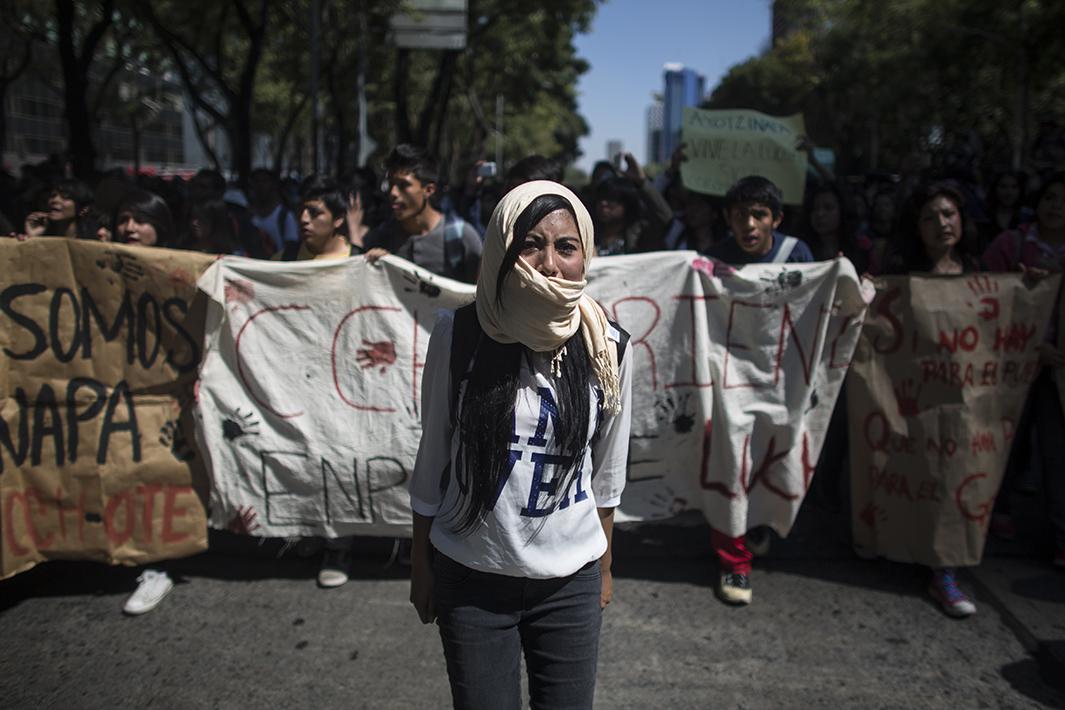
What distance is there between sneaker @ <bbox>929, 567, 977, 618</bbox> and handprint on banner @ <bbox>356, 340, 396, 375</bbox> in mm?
2493

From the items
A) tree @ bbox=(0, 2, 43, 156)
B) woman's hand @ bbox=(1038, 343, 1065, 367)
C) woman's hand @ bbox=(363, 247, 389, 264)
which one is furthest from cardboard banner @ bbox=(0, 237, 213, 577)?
tree @ bbox=(0, 2, 43, 156)

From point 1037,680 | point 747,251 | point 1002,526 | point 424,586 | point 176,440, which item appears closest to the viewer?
point 424,586

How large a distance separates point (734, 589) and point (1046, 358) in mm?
1706

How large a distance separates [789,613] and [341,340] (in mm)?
2189

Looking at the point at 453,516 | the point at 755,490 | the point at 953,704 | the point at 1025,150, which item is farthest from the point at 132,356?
the point at 1025,150

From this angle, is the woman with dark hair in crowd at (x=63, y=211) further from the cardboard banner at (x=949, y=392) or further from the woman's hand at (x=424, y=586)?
the cardboard banner at (x=949, y=392)

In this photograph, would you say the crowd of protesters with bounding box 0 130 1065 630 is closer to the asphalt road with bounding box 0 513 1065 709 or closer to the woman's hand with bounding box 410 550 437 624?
the asphalt road with bounding box 0 513 1065 709

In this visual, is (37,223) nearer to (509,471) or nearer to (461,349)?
(461,349)

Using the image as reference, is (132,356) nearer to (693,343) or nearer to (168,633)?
(168,633)

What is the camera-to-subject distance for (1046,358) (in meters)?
3.74

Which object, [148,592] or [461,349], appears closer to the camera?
[461,349]

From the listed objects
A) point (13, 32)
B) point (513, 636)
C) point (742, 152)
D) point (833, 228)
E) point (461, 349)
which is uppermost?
point (13, 32)

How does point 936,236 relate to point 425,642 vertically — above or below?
above

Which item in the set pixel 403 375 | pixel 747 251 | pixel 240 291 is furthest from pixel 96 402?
pixel 747 251
